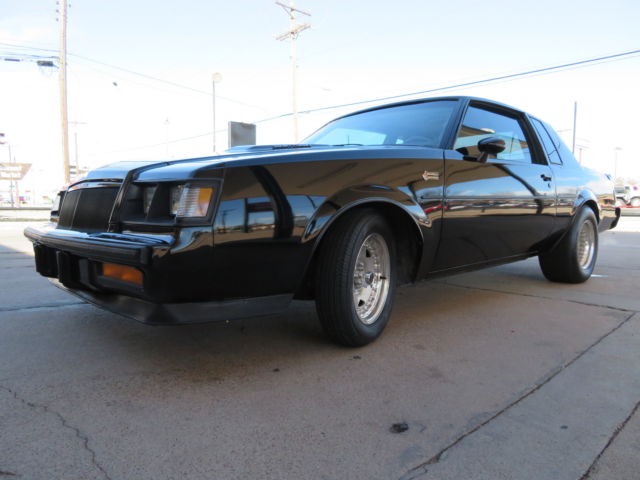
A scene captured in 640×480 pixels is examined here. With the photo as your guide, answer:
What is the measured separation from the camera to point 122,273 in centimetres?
202

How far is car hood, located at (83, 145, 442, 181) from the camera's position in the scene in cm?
201

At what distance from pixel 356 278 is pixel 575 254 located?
2.96 m

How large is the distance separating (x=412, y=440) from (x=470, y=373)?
75 centimetres

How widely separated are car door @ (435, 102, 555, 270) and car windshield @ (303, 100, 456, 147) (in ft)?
0.54

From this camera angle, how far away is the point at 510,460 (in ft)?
5.09

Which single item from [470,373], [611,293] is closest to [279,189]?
[470,373]

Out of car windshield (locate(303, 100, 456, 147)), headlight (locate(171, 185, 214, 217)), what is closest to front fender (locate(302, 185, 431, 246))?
headlight (locate(171, 185, 214, 217))

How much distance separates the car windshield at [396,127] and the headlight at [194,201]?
1698 millimetres

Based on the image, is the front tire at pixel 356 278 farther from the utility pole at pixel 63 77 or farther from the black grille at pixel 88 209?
the utility pole at pixel 63 77

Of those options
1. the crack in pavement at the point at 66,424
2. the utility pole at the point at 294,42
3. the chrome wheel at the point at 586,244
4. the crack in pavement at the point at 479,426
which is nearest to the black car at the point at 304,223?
the crack in pavement at the point at 66,424

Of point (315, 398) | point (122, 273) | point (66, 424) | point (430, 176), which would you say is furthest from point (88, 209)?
point (430, 176)

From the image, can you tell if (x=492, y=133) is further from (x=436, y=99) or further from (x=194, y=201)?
(x=194, y=201)

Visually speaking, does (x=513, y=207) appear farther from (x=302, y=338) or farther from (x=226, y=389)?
(x=226, y=389)

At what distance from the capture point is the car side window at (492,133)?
3.15m
